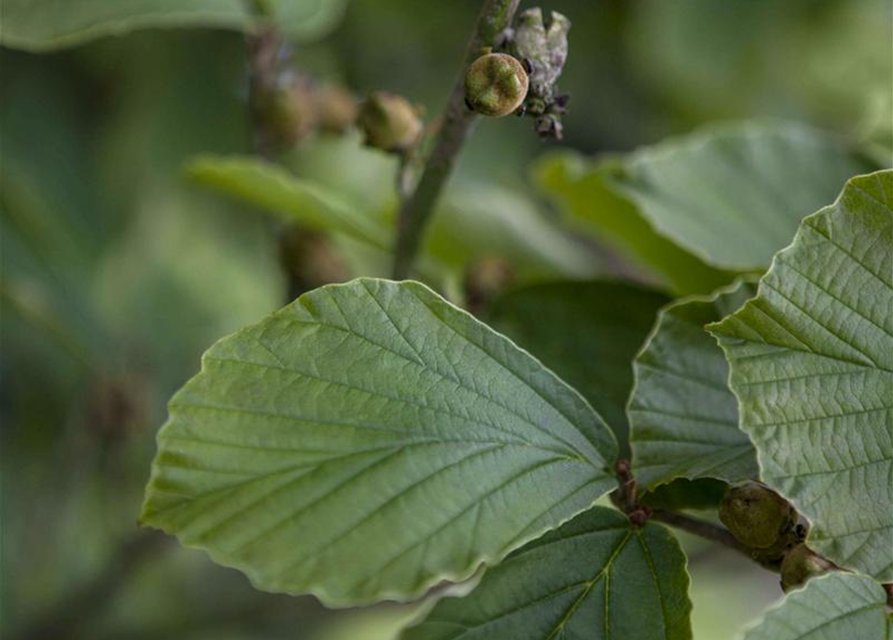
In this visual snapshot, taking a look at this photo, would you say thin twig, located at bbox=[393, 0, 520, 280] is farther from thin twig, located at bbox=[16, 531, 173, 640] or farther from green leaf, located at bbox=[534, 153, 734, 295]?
thin twig, located at bbox=[16, 531, 173, 640]

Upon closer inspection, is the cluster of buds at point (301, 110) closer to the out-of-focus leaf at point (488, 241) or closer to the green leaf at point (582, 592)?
the out-of-focus leaf at point (488, 241)

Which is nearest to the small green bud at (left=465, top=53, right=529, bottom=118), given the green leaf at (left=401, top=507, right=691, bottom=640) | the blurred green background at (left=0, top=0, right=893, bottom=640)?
the green leaf at (left=401, top=507, right=691, bottom=640)

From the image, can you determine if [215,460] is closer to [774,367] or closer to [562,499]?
[562,499]

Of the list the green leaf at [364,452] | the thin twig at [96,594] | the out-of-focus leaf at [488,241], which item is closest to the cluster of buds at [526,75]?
the green leaf at [364,452]

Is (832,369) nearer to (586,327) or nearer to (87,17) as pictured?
(586,327)

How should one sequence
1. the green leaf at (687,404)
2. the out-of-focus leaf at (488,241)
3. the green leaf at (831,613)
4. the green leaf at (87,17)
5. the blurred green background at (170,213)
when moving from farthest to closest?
the blurred green background at (170,213) < the out-of-focus leaf at (488,241) < the green leaf at (87,17) < the green leaf at (687,404) < the green leaf at (831,613)

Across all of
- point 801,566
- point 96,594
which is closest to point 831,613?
point 801,566
